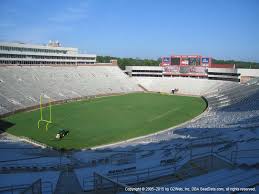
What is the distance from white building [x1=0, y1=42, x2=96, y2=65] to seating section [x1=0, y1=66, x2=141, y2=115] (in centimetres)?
200

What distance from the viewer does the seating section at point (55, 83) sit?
42862mm

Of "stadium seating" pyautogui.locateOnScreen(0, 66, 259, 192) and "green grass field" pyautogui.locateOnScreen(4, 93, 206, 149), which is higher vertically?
"stadium seating" pyautogui.locateOnScreen(0, 66, 259, 192)

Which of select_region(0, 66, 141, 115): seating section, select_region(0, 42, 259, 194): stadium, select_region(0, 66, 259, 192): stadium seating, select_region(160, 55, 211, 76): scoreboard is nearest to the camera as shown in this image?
select_region(0, 42, 259, 194): stadium

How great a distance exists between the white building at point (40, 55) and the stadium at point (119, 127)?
0.73 ft

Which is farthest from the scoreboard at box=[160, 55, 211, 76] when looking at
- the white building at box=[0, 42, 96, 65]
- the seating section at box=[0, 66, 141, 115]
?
the white building at box=[0, 42, 96, 65]

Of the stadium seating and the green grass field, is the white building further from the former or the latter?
the green grass field

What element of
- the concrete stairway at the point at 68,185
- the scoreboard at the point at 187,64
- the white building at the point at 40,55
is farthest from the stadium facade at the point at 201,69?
the concrete stairway at the point at 68,185

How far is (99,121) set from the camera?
1348 inches

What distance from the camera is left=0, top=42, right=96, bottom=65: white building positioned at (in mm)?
53812

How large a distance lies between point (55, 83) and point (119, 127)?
28.3 metres

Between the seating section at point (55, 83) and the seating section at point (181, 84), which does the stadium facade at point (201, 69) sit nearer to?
the seating section at point (181, 84)

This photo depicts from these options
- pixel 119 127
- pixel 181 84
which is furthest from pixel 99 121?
pixel 181 84

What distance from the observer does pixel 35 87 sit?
49.7 m

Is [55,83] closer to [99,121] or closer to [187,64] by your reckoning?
[99,121]
